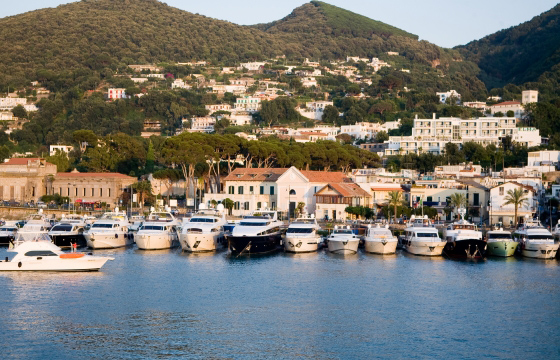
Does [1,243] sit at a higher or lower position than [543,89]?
lower

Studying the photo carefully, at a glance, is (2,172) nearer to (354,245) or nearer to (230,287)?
(354,245)

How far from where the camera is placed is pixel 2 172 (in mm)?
93812

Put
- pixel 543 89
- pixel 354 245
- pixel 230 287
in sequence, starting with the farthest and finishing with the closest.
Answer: pixel 543 89
pixel 354 245
pixel 230 287

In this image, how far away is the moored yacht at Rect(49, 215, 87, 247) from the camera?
2347 inches

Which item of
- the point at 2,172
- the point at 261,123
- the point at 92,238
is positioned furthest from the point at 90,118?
the point at 92,238

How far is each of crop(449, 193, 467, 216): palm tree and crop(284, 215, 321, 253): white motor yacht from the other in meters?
17.7

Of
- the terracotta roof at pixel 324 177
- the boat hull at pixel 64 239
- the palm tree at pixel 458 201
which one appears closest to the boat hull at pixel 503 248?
the palm tree at pixel 458 201

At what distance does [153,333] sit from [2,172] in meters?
65.6

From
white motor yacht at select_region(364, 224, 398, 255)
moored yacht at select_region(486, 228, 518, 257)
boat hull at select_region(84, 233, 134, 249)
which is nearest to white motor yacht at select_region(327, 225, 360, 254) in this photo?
white motor yacht at select_region(364, 224, 398, 255)

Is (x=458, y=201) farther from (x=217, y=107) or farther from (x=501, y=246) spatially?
(x=217, y=107)

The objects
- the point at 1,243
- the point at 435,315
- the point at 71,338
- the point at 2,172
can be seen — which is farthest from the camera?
the point at 2,172

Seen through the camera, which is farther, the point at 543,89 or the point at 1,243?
the point at 543,89

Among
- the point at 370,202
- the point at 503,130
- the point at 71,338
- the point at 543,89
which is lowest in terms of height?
the point at 71,338

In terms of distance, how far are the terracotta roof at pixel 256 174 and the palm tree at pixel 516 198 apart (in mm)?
21866
